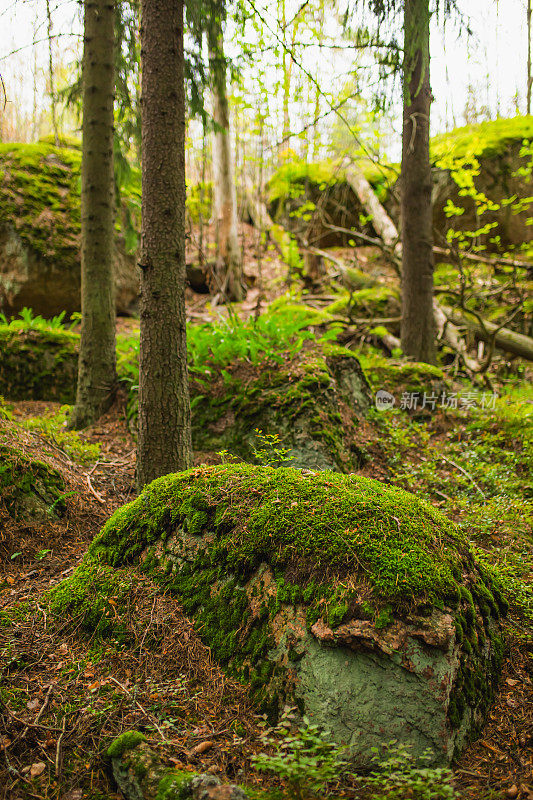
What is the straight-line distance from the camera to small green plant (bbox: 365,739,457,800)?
170cm

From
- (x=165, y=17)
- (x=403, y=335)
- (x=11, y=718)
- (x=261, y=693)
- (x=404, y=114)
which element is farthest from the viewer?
(x=403, y=335)

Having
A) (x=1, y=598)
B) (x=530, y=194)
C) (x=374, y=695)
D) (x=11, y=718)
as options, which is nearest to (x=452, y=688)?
(x=374, y=695)

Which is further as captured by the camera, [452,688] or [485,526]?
[485,526]

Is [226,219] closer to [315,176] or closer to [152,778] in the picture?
[315,176]

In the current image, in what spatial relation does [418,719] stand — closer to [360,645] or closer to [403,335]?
[360,645]

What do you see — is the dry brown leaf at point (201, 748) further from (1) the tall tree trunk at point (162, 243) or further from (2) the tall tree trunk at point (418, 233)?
(2) the tall tree trunk at point (418, 233)

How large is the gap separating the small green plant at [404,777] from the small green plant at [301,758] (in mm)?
146

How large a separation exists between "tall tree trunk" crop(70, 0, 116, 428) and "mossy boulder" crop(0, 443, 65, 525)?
1.82m

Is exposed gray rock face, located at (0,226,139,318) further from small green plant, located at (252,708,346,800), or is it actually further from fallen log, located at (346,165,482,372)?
small green plant, located at (252,708,346,800)

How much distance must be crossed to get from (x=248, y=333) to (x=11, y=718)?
14.7 ft

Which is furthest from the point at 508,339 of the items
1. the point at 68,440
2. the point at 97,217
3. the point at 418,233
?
the point at 68,440

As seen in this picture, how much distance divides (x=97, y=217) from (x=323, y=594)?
5021mm

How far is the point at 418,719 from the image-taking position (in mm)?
1994

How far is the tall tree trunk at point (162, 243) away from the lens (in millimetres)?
3670
